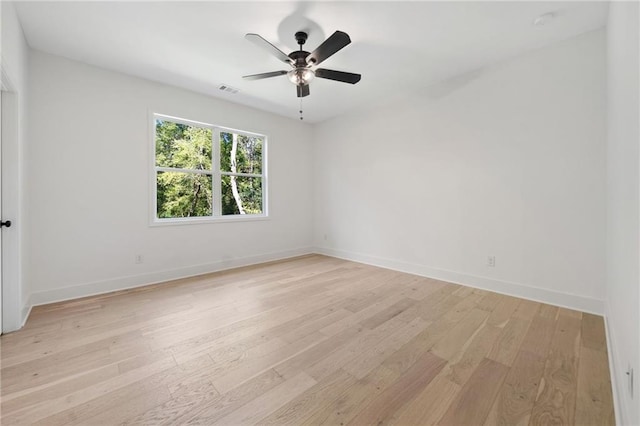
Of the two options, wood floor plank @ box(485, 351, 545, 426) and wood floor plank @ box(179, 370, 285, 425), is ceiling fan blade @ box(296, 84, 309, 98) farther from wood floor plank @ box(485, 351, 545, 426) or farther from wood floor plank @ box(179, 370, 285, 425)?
wood floor plank @ box(485, 351, 545, 426)

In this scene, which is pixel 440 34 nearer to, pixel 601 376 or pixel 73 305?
pixel 601 376

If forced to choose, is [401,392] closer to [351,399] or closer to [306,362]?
[351,399]

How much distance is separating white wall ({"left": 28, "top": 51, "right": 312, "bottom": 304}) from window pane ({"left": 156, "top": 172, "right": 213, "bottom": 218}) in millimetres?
235

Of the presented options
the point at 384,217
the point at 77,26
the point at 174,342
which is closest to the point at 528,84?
the point at 384,217

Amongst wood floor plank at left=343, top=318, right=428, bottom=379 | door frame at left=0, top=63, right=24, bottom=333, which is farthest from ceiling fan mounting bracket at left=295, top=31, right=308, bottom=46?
wood floor plank at left=343, top=318, right=428, bottom=379

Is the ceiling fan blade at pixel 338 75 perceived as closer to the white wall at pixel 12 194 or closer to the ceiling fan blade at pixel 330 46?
the ceiling fan blade at pixel 330 46

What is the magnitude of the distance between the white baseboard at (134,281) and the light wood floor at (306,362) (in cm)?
18

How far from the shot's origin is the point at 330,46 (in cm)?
221

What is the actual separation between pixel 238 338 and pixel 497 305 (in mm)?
2589

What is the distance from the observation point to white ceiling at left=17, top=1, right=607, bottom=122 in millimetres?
2150

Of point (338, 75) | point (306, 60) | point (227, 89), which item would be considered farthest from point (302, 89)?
point (227, 89)

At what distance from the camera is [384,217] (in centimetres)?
425

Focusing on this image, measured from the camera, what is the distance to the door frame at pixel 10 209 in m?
2.13

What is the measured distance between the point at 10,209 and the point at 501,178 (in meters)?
4.82
